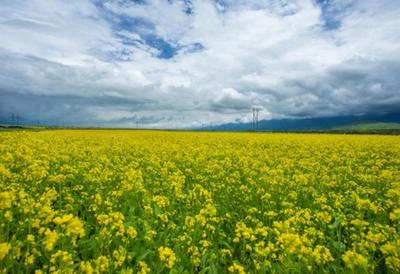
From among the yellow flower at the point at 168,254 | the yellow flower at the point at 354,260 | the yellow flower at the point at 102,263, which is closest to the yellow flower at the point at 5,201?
the yellow flower at the point at 102,263

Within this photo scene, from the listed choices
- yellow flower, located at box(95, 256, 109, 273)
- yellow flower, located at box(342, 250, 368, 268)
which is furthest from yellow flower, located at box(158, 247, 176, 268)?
yellow flower, located at box(342, 250, 368, 268)

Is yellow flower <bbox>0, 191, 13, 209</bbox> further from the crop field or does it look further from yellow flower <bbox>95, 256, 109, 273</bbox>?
yellow flower <bbox>95, 256, 109, 273</bbox>

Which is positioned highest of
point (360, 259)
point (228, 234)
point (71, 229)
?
A: point (71, 229)

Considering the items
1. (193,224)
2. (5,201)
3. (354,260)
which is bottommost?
(193,224)

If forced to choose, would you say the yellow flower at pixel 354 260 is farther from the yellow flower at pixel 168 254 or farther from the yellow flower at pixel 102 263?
the yellow flower at pixel 102 263

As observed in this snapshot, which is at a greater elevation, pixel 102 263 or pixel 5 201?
pixel 5 201

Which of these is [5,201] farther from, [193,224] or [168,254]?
[193,224]

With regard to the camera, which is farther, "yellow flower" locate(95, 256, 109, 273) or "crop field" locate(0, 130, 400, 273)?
"crop field" locate(0, 130, 400, 273)

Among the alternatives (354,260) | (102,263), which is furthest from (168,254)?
(354,260)

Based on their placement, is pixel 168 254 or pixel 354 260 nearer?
pixel 354 260

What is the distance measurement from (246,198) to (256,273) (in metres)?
3.12

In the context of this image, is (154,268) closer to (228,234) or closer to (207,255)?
(207,255)

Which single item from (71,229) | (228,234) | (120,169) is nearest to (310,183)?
(228,234)

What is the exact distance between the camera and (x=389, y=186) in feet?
27.0
